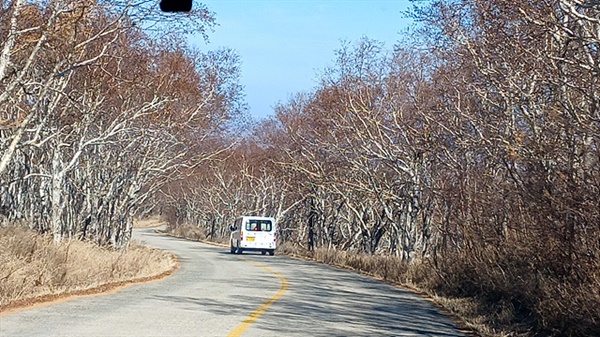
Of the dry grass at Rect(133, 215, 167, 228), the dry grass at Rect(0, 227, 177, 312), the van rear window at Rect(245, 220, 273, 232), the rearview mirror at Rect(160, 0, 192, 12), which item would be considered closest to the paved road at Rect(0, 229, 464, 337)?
the dry grass at Rect(0, 227, 177, 312)

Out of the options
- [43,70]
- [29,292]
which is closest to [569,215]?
[29,292]

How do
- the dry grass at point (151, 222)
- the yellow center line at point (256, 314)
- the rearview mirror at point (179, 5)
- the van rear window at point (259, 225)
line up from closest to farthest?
the rearview mirror at point (179, 5), the yellow center line at point (256, 314), the van rear window at point (259, 225), the dry grass at point (151, 222)

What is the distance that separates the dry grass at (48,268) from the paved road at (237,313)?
2.85 feet

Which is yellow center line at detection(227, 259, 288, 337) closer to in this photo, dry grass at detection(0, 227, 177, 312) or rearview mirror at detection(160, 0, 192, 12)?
dry grass at detection(0, 227, 177, 312)

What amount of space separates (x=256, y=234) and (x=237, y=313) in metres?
29.6

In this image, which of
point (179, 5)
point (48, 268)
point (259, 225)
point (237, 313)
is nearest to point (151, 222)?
point (259, 225)

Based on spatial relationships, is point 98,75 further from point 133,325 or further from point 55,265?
point 133,325

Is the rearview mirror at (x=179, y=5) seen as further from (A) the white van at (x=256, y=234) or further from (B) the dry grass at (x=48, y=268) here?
(A) the white van at (x=256, y=234)

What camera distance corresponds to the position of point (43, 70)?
20.0 m

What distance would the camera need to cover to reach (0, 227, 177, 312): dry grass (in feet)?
49.4

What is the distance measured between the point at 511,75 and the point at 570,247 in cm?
521

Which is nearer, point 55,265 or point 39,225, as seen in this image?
point 55,265

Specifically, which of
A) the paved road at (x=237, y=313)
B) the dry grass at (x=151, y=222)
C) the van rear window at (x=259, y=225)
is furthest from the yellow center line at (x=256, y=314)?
the dry grass at (x=151, y=222)

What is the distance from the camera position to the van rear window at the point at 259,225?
4375cm
